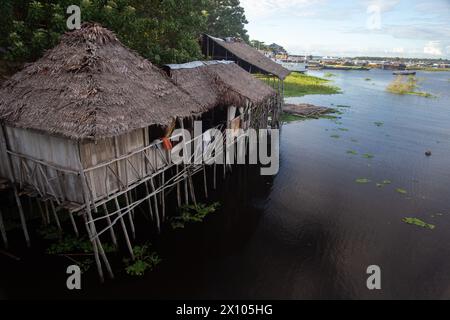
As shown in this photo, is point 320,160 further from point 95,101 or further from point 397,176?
point 95,101

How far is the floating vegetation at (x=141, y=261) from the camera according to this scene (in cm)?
919

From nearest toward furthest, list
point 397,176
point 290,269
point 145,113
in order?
point 145,113 → point 290,269 → point 397,176

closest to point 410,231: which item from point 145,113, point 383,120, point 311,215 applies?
point 311,215

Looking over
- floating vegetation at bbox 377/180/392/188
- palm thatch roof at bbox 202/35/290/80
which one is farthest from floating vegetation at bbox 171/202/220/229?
palm thatch roof at bbox 202/35/290/80

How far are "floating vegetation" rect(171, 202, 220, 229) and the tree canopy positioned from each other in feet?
Answer: 23.9

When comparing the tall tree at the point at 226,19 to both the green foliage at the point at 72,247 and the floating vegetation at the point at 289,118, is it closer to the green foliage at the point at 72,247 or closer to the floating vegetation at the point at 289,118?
the floating vegetation at the point at 289,118

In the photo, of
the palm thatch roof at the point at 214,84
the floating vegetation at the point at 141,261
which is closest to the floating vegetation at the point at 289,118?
the palm thatch roof at the point at 214,84

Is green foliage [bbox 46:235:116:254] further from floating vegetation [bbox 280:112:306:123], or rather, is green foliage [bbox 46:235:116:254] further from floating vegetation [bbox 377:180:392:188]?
floating vegetation [bbox 280:112:306:123]

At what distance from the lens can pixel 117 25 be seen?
12.8 m

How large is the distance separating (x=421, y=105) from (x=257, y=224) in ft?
117

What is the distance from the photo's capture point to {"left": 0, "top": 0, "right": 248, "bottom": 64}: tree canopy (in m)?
11.2

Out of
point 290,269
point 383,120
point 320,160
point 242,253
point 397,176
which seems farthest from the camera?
point 383,120
